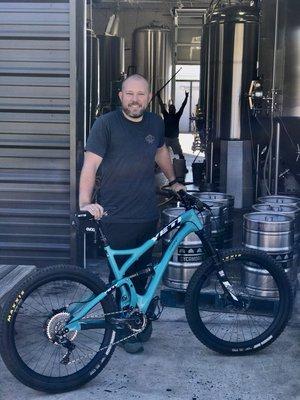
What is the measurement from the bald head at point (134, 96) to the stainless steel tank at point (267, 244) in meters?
1.24

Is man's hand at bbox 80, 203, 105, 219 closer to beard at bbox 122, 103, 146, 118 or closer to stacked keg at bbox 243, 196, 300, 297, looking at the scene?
beard at bbox 122, 103, 146, 118

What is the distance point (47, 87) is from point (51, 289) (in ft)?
7.68

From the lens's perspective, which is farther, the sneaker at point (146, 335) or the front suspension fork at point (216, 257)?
the sneaker at point (146, 335)

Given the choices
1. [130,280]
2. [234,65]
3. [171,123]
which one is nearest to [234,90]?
[234,65]

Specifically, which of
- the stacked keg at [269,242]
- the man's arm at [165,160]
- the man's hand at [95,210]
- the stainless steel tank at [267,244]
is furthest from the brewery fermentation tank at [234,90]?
the man's hand at [95,210]

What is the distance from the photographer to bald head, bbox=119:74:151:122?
3688mm

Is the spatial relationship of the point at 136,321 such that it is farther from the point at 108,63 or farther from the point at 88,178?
the point at 108,63

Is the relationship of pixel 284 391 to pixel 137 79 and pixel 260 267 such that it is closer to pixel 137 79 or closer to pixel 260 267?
pixel 260 267

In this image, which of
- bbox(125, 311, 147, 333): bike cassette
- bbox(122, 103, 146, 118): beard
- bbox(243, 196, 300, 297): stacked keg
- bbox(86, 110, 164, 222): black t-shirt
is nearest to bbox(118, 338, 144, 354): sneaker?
bbox(125, 311, 147, 333): bike cassette

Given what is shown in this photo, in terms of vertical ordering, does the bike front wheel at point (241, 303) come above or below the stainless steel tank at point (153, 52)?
below

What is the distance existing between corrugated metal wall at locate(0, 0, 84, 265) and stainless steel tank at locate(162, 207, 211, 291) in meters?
1.25

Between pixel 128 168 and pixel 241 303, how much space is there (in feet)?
3.56

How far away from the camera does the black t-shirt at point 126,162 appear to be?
12.2 feet

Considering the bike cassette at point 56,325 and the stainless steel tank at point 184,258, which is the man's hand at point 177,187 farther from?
the bike cassette at point 56,325
